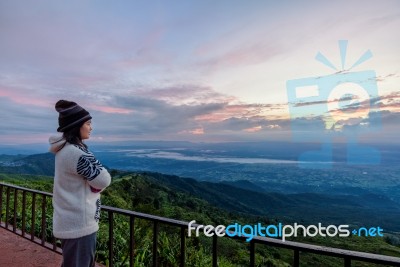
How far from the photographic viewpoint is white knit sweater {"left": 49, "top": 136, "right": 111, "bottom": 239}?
79.4 inches

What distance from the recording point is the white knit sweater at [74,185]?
2.02 m

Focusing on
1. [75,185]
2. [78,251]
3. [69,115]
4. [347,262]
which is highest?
[69,115]

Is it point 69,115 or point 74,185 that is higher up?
point 69,115

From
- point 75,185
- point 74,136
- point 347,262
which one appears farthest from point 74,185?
point 347,262

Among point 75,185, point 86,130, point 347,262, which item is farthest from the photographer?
point 86,130

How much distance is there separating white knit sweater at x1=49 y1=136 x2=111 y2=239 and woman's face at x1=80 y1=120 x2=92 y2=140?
0.13 m

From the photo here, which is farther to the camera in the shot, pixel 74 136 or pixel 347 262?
pixel 74 136

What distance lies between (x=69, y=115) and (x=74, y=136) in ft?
0.49

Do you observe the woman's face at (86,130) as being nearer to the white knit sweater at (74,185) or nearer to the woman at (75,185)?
the woman at (75,185)

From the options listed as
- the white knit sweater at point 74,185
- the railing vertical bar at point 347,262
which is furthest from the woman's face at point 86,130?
the railing vertical bar at point 347,262

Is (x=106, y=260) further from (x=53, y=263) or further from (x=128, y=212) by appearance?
(x=128, y=212)

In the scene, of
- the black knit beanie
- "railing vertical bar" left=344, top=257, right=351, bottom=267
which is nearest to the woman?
the black knit beanie

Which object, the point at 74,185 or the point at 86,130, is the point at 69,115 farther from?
the point at 74,185

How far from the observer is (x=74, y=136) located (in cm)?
212
